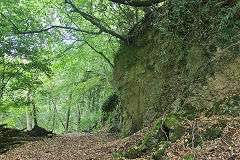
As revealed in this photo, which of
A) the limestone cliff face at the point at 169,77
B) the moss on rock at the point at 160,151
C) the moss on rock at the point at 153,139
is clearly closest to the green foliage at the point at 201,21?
the limestone cliff face at the point at 169,77

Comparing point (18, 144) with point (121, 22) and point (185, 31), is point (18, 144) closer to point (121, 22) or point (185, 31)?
point (121, 22)

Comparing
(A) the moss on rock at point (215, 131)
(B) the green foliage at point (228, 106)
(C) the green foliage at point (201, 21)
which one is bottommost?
(A) the moss on rock at point (215, 131)

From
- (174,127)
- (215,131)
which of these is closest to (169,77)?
(174,127)

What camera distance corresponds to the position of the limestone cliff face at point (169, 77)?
453cm

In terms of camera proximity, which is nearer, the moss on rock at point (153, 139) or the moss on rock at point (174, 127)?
the moss on rock at point (174, 127)

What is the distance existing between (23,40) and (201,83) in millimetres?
8176

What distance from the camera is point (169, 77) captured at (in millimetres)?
6102

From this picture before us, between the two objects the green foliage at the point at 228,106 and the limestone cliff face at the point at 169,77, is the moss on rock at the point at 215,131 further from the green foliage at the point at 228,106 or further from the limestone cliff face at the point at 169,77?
the limestone cliff face at the point at 169,77

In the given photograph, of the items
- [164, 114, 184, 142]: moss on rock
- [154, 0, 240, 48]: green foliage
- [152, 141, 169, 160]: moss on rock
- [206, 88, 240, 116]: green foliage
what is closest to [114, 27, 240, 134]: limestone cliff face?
[206, 88, 240, 116]: green foliage

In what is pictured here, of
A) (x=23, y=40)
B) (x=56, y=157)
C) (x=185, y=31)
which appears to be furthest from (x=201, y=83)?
(x=23, y=40)

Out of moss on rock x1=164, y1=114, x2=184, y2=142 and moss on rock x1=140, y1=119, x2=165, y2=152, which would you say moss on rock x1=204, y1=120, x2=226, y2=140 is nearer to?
moss on rock x1=164, y1=114, x2=184, y2=142

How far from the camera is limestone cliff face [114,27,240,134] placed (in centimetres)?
453

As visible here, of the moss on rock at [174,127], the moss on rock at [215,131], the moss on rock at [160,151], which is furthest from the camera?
the moss on rock at [174,127]

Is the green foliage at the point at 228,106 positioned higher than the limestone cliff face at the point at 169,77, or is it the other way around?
the limestone cliff face at the point at 169,77
